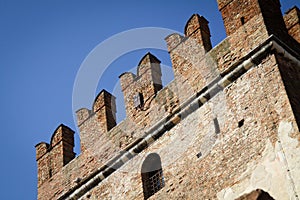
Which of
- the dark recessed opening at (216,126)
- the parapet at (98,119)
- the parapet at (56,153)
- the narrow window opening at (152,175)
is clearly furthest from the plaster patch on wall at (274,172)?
the parapet at (56,153)

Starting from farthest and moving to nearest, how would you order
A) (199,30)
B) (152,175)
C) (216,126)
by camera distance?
1. (199,30)
2. (152,175)
3. (216,126)

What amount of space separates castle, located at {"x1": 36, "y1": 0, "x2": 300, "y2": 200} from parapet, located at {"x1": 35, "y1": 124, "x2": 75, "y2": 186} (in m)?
0.02

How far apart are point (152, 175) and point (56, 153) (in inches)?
105

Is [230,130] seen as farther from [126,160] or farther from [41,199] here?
[41,199]

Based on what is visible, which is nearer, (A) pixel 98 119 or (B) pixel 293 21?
(B) pixel 293 21

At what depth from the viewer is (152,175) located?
11.7 metres

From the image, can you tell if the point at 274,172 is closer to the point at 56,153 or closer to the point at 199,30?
the point at 199,30

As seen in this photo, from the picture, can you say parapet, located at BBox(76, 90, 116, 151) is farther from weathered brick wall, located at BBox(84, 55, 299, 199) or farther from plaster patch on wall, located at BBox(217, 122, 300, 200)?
plaster patch on wall, located at BBox(217, 122, 300, 200)

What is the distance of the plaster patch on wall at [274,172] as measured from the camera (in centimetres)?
927

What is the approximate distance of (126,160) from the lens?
1211cm

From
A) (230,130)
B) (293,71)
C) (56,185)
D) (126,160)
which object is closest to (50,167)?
(56,185)

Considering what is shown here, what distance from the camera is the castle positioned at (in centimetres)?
986

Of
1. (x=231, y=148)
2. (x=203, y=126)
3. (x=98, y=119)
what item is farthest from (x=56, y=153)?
(x=231, y=148)

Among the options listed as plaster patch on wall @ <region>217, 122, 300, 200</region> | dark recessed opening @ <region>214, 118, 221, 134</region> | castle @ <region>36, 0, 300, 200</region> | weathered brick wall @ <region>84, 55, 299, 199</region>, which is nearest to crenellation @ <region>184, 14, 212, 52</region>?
castle @ <region>36, 0, 300, 200</region>
